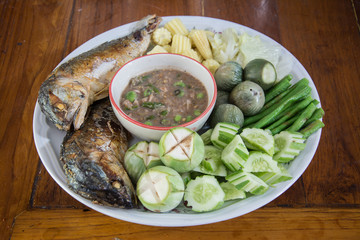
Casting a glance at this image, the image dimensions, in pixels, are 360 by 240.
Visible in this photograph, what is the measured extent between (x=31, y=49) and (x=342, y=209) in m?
3.26

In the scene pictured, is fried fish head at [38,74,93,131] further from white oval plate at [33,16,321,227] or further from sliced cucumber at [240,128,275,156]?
sliced cucumber at [240,128,275,156]

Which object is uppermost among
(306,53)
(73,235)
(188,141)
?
(306,53)

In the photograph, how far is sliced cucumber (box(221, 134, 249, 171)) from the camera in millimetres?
1965

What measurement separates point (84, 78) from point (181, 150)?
1081mm

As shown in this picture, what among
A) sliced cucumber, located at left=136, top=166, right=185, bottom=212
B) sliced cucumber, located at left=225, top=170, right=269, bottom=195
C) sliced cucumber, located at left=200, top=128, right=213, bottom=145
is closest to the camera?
sliced cucumber, located at left=136, top=166, right=185, bottom=212

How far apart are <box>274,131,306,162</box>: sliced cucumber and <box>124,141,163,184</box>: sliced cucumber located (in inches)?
32.3

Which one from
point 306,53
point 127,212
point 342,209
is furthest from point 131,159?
point 306,53

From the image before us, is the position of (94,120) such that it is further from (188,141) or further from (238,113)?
(238,113)

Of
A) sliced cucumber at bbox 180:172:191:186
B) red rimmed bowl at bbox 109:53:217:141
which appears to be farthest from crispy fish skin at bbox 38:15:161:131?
sliced cucumber at bbox 180:172:191:186

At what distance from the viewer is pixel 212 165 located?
206 cm

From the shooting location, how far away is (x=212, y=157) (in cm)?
213

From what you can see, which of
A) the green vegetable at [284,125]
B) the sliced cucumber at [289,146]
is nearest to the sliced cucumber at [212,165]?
the sliced cucumber at [289,146]

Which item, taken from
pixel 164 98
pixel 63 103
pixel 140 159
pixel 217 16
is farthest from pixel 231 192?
pixel 217 16

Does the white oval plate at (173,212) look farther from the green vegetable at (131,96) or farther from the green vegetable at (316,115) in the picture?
the green vegetable at (131,96)
